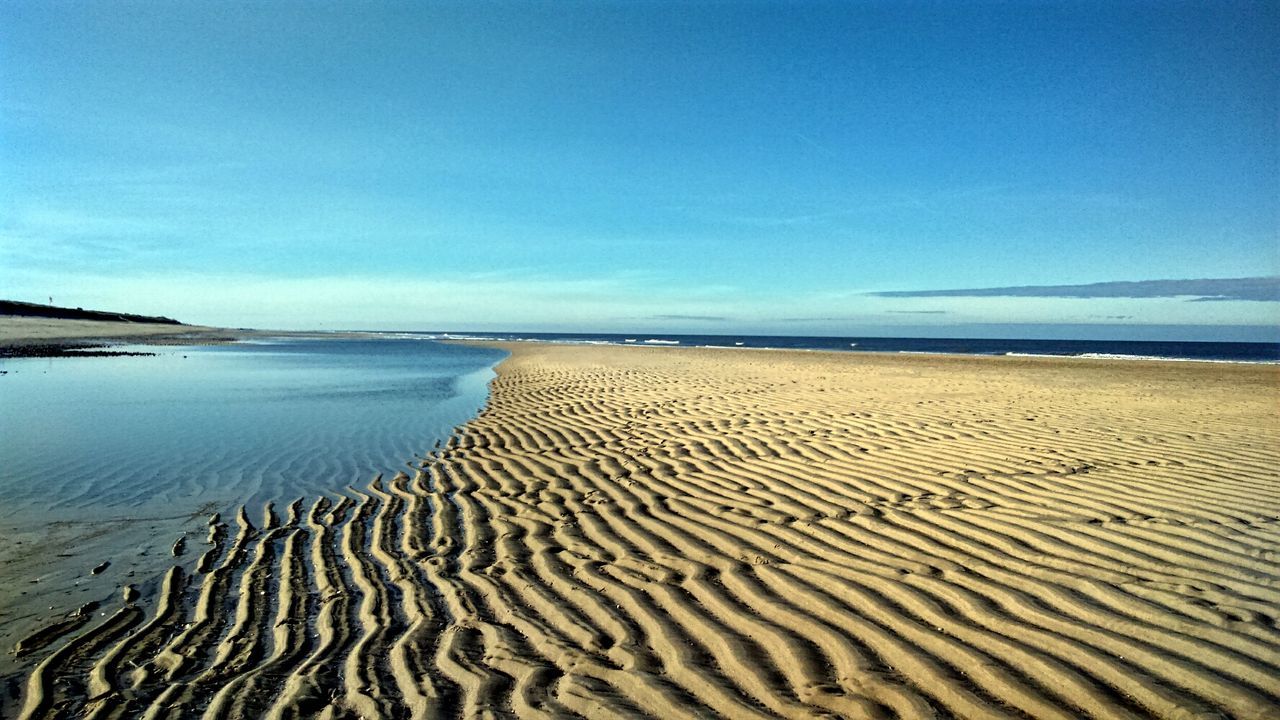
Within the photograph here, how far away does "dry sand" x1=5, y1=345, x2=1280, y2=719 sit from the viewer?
9.71 ft

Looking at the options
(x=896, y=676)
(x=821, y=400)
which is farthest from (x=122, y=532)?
(x=821, y=400)

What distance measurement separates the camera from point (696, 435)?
30.6 ft

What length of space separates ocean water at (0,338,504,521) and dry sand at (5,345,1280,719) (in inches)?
52.7

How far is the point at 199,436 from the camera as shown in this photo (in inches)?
400

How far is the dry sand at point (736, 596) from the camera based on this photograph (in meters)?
2.96

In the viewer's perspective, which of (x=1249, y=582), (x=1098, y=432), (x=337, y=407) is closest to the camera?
(x=1249, y=582)

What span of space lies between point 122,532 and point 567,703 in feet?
15.0

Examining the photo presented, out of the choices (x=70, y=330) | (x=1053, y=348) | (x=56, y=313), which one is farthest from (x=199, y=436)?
(x=56, y=313)

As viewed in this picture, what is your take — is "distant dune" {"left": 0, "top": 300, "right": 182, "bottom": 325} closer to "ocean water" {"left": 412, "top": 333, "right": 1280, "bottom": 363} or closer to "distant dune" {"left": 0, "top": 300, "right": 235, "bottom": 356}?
"distant dune" {"left": 0, "top": 300, "right": 235, "bottom": 356}

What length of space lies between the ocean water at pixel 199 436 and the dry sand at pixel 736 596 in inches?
52.7

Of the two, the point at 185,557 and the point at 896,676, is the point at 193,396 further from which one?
the point at 896,676

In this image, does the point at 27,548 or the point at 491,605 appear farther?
the point at 27,548

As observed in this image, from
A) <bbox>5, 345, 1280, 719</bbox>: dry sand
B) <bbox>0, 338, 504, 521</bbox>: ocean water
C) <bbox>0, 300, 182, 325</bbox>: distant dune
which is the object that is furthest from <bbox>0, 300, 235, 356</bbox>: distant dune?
<bbox>5, 345, 1280, 719</bbox>: dry sand

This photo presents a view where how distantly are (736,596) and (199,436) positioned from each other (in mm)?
9267
